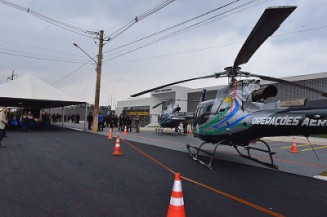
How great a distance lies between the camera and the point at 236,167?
896 centimetres

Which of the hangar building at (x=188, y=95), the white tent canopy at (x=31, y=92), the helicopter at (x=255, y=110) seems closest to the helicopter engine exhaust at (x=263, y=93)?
the helicopter at (x=255, y=110)

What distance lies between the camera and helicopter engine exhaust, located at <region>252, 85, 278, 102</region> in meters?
7.36

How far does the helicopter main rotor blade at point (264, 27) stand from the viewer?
4613 mm

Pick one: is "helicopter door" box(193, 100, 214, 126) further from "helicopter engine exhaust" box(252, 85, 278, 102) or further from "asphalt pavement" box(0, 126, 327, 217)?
"helicopter engine exhaust" box(252, 85, 278, 102)

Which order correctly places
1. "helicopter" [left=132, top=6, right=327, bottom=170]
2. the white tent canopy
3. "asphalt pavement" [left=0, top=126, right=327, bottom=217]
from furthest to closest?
1. the white tent canopy
2. "helicopter" [left=132, top=6, right=327, bottom=170]
3. "asphalt pavement" [left=0, top=126, right=327, bottom=217]

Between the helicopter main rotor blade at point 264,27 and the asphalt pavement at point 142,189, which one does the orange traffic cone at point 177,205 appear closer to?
the asphalt pavement at point 142,189

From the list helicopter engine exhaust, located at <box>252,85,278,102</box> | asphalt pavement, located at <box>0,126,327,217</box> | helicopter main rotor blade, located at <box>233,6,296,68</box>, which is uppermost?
helicopter main rotor blade, located at <box>233,6,296,68</box>

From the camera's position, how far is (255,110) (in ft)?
25.1

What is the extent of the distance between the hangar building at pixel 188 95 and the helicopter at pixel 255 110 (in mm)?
10204

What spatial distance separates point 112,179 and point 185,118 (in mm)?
15174

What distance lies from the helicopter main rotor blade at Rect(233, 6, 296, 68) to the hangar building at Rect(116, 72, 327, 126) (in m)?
12.8

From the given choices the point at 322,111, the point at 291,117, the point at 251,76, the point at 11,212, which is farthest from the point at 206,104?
the point at 11,212

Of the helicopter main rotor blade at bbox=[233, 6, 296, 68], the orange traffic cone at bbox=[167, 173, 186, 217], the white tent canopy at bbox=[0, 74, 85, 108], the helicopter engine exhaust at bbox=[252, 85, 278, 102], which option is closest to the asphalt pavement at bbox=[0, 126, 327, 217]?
the orange traffic cone at bbox=[167, 173, 186, 217]

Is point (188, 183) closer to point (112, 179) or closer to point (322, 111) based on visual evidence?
point (112, 179)
